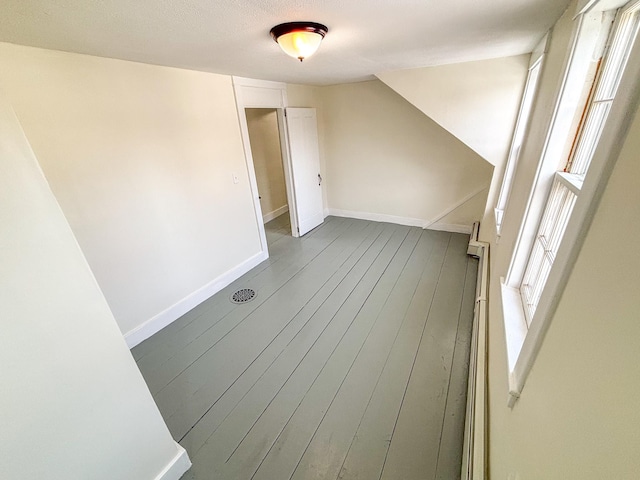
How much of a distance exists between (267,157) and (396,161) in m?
2.31

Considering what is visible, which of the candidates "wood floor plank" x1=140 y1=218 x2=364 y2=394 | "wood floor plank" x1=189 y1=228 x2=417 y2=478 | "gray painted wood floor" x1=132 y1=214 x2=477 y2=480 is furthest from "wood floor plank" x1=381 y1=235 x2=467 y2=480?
"wood floor plank" x1=140 y1=218 x2=364 y2=394

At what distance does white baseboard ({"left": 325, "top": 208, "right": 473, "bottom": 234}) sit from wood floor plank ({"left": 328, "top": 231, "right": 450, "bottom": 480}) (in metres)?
1.81

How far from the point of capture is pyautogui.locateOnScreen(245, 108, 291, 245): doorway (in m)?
4.69

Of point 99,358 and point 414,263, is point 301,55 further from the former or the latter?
point 414,263

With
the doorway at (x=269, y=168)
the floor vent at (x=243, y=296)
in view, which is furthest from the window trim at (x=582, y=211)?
the doorway at (x=269, y=168)

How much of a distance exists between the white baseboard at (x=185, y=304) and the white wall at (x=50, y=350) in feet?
4.66

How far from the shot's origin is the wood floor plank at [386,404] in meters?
1.48

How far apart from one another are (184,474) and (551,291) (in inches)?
76.5

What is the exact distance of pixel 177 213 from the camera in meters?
2.63

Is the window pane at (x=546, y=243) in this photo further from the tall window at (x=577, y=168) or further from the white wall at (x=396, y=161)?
the white wall at (x=396, y=161)

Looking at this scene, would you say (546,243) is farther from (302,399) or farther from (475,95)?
(475,95)

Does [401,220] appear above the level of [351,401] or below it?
above

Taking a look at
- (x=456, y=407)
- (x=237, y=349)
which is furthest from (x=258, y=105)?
(x=456, y=407)

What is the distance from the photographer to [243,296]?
9.91ft
